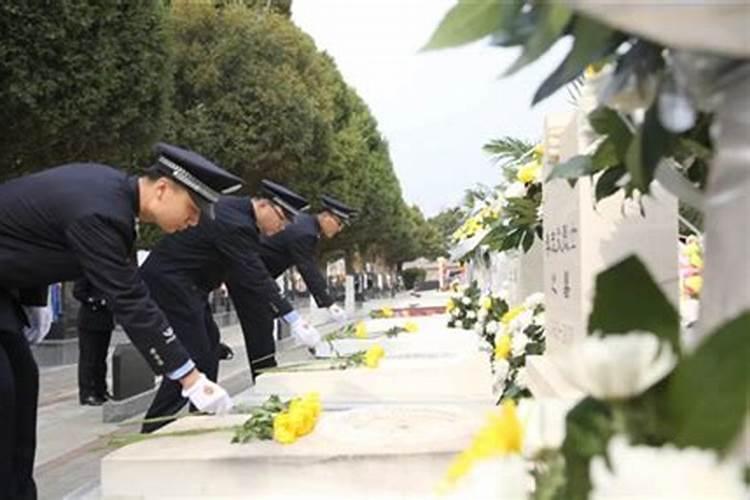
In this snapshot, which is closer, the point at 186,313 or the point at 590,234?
the point at 590,234

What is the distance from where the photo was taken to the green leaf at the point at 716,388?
757mm

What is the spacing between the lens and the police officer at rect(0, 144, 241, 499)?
10.2ft

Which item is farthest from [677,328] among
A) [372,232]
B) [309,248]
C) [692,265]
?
[372,232]

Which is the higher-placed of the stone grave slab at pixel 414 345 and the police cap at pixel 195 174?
the police cap at pixel 195 174

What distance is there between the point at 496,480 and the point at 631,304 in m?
0.19

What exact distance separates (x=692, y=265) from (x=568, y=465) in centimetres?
179

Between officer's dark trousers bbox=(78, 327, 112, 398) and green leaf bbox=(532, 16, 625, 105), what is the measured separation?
719cm

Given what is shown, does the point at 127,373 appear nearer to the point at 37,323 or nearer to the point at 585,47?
the point at 37,323

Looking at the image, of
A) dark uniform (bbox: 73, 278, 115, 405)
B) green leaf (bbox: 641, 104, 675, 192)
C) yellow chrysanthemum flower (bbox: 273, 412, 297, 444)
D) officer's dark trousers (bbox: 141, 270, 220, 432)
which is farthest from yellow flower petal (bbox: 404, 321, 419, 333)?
green leaf (bbox: 641, 104, 675, 192)

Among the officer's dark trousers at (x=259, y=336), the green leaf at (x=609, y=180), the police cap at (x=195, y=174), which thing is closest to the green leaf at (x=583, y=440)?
the green leaf at (x=609, y=180)

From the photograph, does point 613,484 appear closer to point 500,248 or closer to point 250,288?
point 500,248

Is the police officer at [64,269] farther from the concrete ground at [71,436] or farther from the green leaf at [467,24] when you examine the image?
the green leaf at [467,24]

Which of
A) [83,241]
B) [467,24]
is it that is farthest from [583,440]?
[83,241]

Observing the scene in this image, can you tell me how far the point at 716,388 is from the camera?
0.77 m
